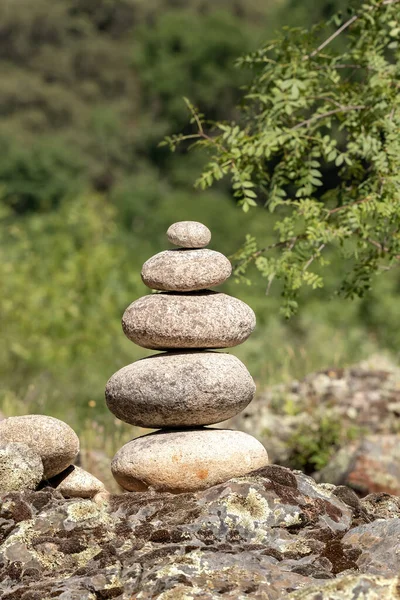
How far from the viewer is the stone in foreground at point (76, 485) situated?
6340mm

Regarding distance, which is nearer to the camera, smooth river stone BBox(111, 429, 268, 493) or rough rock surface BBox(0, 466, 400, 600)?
rough rock surface BBox(0, 466, 400, 600)

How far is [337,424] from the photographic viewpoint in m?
11.4

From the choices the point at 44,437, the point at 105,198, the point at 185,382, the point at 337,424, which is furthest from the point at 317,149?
the point at 105,198

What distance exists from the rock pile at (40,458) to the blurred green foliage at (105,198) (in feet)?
10.7

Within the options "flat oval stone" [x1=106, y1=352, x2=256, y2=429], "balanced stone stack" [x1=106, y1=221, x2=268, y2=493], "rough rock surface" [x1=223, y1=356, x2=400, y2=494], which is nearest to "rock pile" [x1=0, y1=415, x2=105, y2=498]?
"balanced stone stack" [x1=106, y1=221, x2=268, y2=493]

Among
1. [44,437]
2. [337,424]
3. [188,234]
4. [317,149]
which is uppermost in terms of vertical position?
[317,149]

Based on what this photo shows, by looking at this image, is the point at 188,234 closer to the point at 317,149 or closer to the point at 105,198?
the point at 317,149

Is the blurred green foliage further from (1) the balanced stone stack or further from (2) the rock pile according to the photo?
(2) the rock pile

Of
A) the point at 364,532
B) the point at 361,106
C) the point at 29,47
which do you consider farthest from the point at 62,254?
the point at 29,47

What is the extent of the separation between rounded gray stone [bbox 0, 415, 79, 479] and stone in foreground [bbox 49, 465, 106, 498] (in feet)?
0.70

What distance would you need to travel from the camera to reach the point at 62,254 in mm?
21906

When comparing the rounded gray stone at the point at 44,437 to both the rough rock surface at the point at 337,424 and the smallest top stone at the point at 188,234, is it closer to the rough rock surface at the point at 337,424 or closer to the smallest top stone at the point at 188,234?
the smallest top stone at the point at 188,234

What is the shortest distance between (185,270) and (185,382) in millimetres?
819

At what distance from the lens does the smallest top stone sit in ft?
20.9
